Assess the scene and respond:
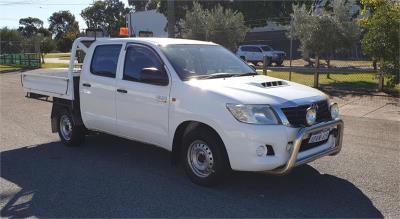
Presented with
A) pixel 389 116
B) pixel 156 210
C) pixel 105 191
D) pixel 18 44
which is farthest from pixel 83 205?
pixel 18 44

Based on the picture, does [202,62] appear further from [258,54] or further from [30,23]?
[30,23]

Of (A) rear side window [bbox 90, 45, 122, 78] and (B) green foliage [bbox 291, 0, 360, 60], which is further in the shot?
(B) green foliage [bbox 291, 0, 360, 60]

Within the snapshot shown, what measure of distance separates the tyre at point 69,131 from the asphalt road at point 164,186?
0.17 metres

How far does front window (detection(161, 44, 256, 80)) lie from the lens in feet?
19.5

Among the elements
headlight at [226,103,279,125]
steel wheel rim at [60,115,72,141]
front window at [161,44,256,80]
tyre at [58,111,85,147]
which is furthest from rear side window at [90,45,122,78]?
headlight at [226,103,279,125]

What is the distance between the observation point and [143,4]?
10244 cm

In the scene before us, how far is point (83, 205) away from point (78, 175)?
1185mm

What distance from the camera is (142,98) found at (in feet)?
20.1

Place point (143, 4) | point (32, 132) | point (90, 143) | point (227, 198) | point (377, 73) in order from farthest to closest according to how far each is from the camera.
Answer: point (143, 4) → point (377, 73) → point (32, 132) → point (90, 143) → point (227, 198)

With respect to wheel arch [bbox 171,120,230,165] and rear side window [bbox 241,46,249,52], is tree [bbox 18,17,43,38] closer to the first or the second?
rear side window [bbox 241,46,249,52]

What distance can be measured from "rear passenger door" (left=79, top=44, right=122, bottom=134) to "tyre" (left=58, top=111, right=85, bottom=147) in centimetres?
40

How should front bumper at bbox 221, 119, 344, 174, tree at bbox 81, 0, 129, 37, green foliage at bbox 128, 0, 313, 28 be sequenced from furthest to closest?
tree at bbox 81, 0, 129, 37 → green foliage at bbox 128, 0, 313, 28 → front bumper at bbox 221, 119, 344, 174

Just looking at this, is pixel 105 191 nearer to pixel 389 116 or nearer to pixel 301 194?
pixel 301 194

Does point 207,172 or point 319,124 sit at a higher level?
point 319,124
